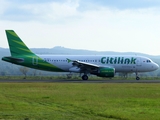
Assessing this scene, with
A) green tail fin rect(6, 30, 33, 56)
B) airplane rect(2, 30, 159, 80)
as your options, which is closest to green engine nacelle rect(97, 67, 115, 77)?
airplane rect(2, 30, 159, 80)

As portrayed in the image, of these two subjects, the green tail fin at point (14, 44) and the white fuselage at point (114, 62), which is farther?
the white fuselage at point (114, 62)

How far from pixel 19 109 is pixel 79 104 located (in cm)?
318

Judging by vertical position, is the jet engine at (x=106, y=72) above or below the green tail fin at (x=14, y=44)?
below

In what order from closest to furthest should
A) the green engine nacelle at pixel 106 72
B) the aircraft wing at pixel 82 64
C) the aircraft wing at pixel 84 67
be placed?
the green engine nacelle at pixel 106 72 < the aircraft wing at pixel 82 64 < the aircraft wing at pixel 84 67

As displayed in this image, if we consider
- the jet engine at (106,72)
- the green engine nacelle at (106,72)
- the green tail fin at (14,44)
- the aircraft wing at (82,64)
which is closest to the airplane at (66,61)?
the green tail fin at (14,44)

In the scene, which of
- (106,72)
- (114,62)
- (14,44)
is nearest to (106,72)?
(106,72)

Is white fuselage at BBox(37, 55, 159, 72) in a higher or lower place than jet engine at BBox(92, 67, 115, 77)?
higher

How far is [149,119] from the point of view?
39.8 ft

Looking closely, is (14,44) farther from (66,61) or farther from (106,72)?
(106,72)

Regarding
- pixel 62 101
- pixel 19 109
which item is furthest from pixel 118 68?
pixel 19 109

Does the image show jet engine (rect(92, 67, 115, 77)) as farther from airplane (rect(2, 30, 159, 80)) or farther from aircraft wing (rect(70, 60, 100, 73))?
airplane (rect(2, 30, 159, 80))

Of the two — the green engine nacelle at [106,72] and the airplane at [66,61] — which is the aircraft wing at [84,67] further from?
the green engine nacelle at [106,72]

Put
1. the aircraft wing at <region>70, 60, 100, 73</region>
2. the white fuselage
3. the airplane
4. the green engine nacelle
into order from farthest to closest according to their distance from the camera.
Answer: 1. the white fuselage
2. the airplane
3. the aircraft wing at <region>70, 60, 100, 73</region>
4. the green engine nacelle

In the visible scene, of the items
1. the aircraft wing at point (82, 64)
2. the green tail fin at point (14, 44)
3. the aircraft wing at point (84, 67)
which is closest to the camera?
the aircraft wing at point (82, 64)
